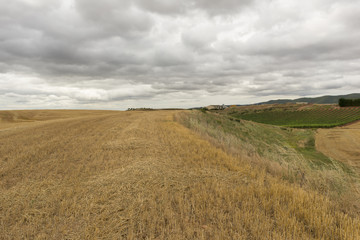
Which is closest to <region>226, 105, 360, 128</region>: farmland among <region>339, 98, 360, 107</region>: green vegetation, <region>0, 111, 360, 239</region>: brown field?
Answer: <region>339, 98, 360, 107</region>: green vegetation

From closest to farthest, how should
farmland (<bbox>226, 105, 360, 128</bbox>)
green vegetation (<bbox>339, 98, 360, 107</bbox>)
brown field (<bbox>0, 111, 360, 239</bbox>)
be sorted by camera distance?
brown field (<bbox>0, 111, 360, 239</bbox>), farmland (<bbox>226, 105, 360, 128</bbox>), green vegetation (<bbox>339, 98, 360, 107</bbox>)

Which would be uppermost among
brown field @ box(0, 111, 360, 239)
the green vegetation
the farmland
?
the green vegetation

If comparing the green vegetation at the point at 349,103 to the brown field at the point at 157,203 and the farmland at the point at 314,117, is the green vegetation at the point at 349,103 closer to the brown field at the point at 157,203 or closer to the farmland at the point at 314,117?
the farmland at the point at 314,117

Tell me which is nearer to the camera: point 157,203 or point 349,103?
point 157,203

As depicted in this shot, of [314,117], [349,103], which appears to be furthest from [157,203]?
[349,103]

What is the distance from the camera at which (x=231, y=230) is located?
3.31 m

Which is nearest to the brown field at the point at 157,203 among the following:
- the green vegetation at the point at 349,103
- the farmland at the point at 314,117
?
the farmland at the point at 314,117

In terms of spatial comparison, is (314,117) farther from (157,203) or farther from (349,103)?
(157,203)

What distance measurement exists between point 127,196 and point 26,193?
284cm

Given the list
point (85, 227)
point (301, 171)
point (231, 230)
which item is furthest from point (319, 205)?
point (85, 227)

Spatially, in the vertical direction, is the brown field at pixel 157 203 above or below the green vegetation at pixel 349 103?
below

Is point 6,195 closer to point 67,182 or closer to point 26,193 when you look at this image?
point 26,193

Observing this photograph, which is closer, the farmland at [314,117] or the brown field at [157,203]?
the brown field at [157,203]

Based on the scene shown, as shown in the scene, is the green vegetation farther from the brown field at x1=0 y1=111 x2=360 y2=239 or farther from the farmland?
the brown field at x1=0 y1=111 x2=360 y2=239
